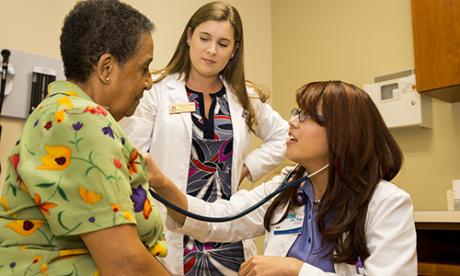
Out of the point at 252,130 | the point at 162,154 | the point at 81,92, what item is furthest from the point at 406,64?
the point at 81,92

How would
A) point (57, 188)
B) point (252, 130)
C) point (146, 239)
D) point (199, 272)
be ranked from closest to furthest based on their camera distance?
point (57, 188) < point (146, 239) < point (199, 272) < point (252, 130)

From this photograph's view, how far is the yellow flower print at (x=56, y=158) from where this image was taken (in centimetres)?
74

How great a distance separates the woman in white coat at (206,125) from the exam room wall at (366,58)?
0.85m

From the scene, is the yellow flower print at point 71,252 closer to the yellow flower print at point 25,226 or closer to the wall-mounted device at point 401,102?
the yellow flower print at point 25,226

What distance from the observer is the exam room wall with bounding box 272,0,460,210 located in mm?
2369

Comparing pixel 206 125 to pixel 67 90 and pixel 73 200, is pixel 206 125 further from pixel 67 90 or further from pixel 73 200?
pixel 73 200

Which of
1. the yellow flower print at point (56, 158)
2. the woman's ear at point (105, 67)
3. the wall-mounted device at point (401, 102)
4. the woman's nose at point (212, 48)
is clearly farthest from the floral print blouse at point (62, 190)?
the wall-mounted device at point (401, 102)

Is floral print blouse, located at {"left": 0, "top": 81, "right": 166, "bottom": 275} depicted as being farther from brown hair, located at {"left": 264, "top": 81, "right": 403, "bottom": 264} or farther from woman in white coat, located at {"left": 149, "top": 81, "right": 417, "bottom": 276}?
brown hair, located at {"left": 264, "top": 81, "right": 403, "bottom": 264}

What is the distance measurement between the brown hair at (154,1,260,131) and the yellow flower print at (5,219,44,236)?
1.15 meters

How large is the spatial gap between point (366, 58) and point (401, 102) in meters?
0.39

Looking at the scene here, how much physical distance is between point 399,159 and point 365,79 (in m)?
1.53

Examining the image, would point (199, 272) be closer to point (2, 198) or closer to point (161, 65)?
point (2, 198)

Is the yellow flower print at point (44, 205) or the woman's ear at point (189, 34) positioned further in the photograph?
the woman's ear at point (189, 34)

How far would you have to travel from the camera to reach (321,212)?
127cm
